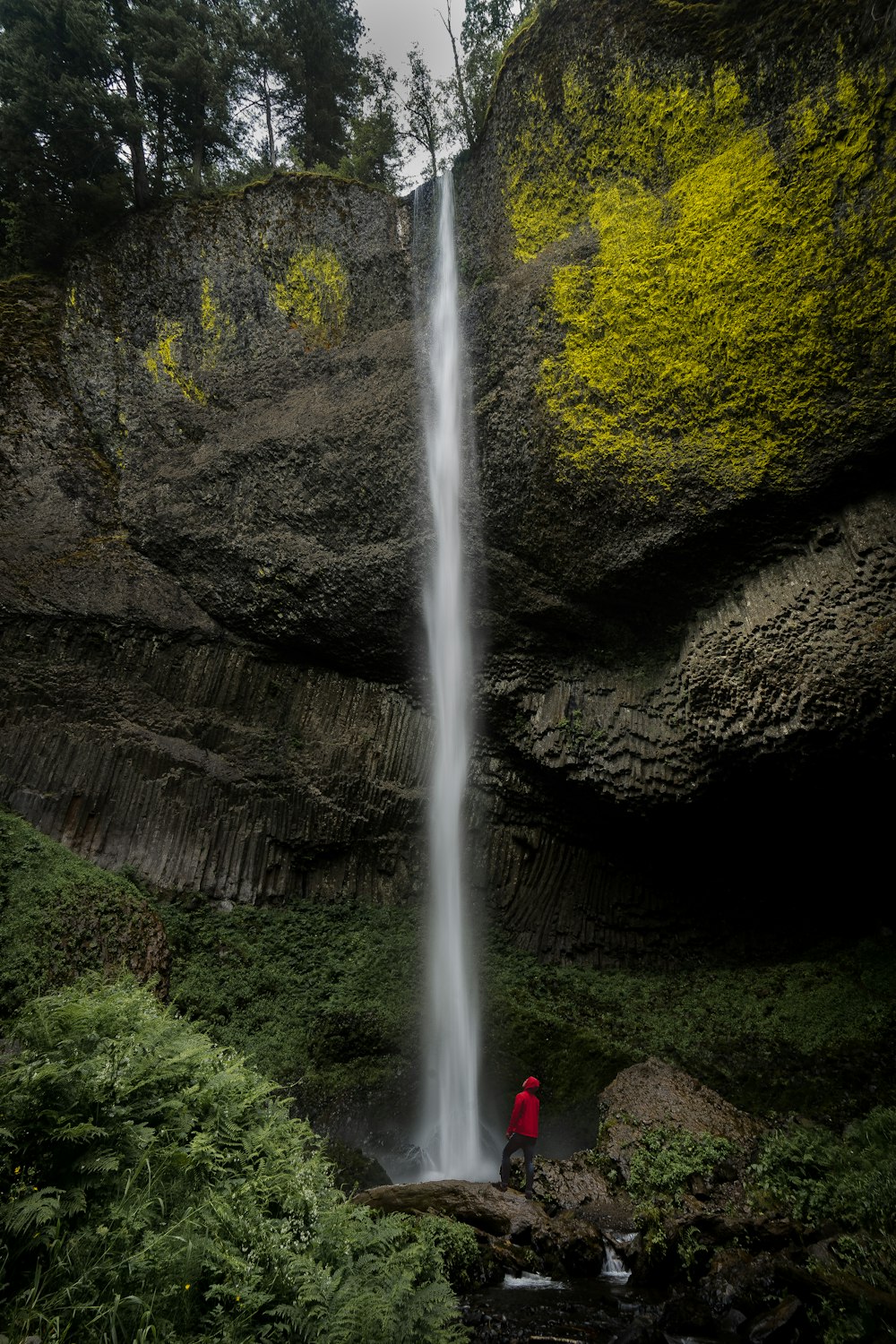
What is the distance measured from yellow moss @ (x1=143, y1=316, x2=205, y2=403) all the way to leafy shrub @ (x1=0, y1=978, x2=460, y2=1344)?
12421 millimetres

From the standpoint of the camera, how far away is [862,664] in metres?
9.28

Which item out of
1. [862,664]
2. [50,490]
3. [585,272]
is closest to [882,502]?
[862,664]

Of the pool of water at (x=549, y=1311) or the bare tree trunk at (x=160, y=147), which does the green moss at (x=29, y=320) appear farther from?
the pool of water at (x=549, y=1311)

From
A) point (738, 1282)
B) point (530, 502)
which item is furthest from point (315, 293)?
A: point (738, 1282)

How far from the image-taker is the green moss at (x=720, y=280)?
963 centimetres

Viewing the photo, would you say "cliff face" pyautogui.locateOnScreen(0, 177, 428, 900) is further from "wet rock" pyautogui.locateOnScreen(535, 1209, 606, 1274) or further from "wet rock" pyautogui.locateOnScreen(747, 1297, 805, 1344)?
"wet rock" pyautogui.locateOnScreen(747, 1297, 805, 1344)

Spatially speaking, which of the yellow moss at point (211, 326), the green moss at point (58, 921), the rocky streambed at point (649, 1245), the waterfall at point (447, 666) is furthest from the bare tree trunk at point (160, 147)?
the rocky streambed at point (649, 1245)

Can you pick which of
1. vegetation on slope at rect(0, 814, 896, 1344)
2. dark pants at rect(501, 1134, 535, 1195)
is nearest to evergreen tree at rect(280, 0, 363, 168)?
vegetation on slope at rect(0, 814, 896, 1344)

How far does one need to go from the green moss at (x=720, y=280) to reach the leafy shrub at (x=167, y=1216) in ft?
31.3

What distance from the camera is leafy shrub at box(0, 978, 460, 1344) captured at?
10.1ft

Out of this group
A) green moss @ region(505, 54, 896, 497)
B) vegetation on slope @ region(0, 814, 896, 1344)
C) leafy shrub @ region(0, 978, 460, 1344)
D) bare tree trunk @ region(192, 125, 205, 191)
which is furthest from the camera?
bare tree trunk @ region(192, 125, 205, 191)

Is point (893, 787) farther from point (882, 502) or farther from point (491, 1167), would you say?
point (491, 1167)

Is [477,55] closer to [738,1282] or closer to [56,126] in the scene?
[56,126]

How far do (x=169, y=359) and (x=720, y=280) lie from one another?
10396 millimetres
